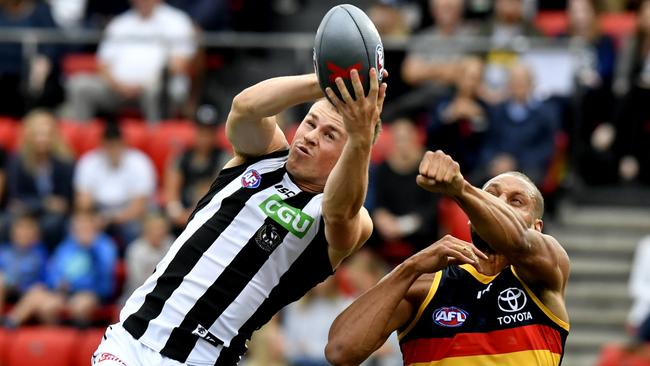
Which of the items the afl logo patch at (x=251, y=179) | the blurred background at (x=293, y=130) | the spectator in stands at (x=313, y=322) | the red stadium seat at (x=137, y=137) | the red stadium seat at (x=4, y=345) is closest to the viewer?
the afl logo patch at (x=251, y=179)

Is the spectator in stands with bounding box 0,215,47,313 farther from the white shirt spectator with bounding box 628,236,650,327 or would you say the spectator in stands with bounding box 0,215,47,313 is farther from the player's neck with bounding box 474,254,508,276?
the player's neck with bounding box 474,254,508,276

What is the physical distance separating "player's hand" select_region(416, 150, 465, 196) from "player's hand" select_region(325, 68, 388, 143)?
0.30 meters

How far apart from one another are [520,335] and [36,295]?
7318mm

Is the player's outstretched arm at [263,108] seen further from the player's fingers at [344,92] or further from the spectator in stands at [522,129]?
the spectator in stands at [522,129]

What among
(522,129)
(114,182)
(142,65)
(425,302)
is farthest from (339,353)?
(142,65)

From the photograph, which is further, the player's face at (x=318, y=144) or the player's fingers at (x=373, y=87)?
the player's face at (x=318, y=144)

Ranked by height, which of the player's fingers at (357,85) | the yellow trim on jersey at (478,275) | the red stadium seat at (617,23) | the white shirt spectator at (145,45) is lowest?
the white shirt spectator at (145,45)

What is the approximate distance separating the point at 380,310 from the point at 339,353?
0.26 meters

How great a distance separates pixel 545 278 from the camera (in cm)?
608

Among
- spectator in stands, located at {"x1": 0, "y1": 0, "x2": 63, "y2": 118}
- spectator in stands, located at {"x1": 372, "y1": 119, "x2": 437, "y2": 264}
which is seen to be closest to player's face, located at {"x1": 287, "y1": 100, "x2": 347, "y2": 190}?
spectator in stands, located at {"x1": 372, "y1": 119, "x2": 437, "y2": 264}

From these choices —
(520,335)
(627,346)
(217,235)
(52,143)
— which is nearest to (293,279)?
(217,235)

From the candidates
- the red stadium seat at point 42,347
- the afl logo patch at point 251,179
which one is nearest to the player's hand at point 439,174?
the afl logo patch at point 251,179

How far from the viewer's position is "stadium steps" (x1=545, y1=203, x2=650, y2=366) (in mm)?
12398

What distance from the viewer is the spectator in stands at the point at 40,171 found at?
13.2 meters
